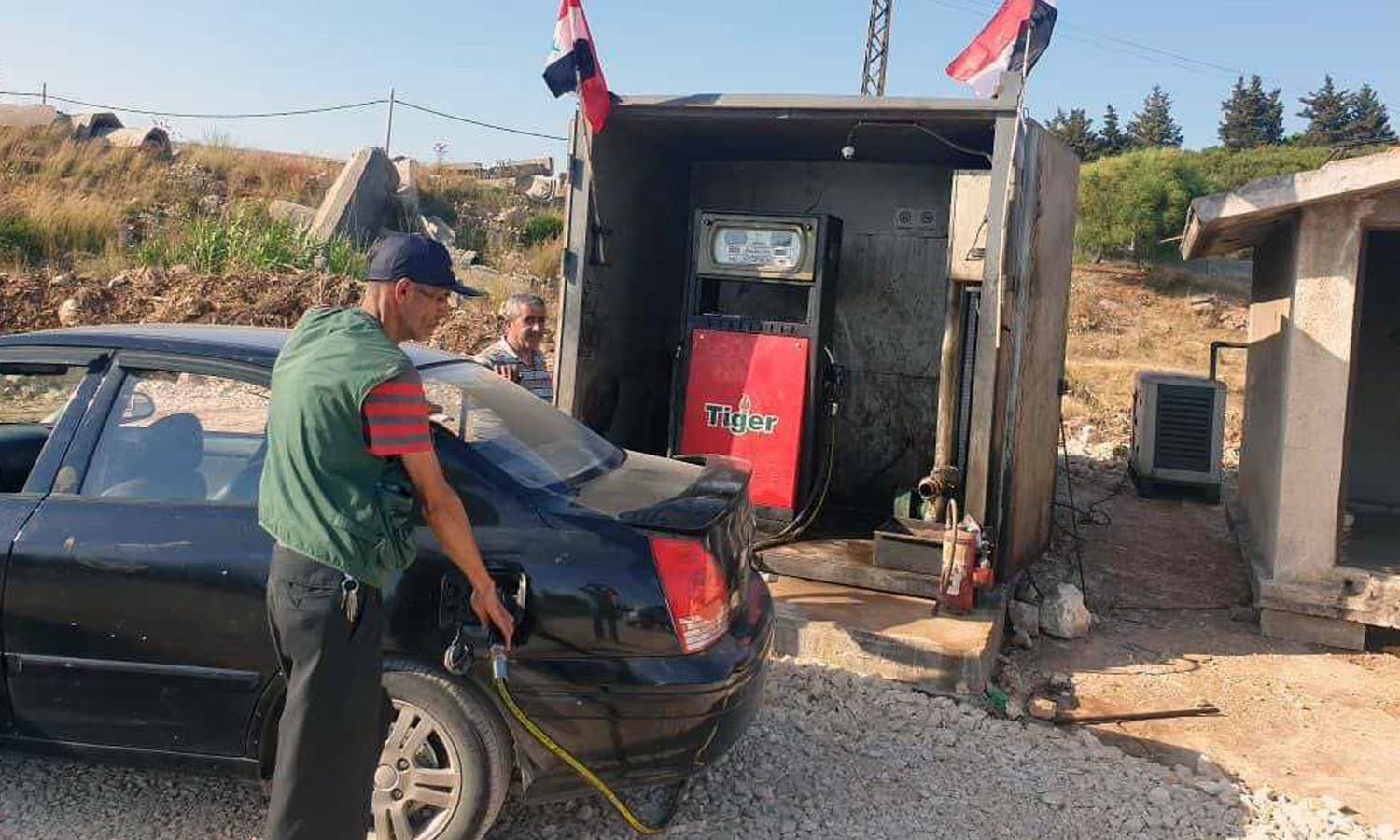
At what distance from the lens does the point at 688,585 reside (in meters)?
3.25

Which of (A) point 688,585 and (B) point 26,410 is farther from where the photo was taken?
(B) point 26,410

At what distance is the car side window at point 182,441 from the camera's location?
340 cm

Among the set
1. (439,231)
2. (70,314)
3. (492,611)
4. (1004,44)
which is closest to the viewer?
(492,611)

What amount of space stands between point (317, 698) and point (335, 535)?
15.8 inches

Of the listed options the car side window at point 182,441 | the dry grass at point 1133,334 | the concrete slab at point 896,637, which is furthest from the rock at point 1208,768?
the dry grass at point 1133,334

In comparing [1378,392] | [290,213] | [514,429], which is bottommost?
[514,429]

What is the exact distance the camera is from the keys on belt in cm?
265

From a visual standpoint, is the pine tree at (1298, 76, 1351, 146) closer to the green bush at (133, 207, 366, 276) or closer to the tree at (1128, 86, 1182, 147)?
the tree at (1128, 86, 1182, 147)

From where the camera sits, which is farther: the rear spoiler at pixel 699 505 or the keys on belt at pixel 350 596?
the rear spoiler at pixel 699 505

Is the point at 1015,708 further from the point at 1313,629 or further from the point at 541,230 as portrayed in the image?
the point at 541,230

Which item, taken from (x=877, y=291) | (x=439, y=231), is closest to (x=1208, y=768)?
(x=877, y=291)

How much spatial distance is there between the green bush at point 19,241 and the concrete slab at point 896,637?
14.9 metres

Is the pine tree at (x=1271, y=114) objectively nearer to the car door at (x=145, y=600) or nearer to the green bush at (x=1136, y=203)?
the green bush at (x=1136, y=203)

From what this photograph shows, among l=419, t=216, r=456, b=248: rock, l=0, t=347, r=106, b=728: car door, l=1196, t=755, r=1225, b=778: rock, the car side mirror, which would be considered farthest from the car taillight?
l=419, t=216, r=456, b=248: rock
